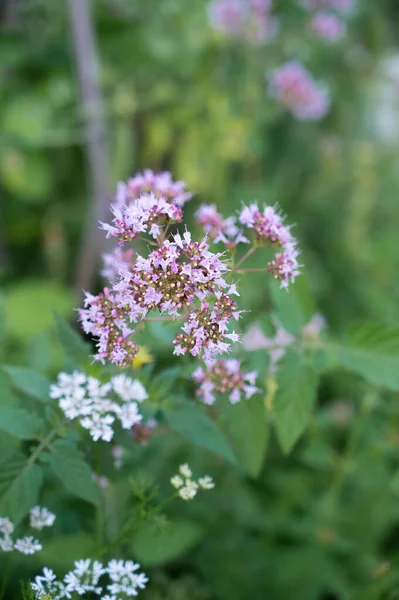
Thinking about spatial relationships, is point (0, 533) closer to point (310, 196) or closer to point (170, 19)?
point (310, 196)

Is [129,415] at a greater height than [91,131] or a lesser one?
lesser

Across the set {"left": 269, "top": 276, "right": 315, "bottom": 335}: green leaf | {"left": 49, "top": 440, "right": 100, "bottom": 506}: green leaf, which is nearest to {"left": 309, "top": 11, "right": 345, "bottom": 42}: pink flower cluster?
{"left": 269, "top": 276, "right": 315, "bottom": 335}: green leaf

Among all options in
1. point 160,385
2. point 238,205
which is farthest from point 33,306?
point 160,385

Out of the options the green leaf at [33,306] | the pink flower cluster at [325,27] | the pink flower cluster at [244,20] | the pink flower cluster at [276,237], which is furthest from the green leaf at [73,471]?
the pink flower cluster at [325,27]

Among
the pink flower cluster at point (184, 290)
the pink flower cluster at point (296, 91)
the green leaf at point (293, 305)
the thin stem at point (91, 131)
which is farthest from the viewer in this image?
the thin stem at point (91, 131)

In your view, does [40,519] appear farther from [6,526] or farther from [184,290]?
[184,290]

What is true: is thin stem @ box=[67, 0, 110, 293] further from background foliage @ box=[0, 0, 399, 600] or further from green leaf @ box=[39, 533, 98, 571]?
green leaf @ box=[39, 533, 98, 571]

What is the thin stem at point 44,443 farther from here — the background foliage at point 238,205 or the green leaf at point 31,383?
the background foliage at point 238,205

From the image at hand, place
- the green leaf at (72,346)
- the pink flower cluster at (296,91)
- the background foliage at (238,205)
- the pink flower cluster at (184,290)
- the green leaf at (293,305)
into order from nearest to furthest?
the pink flower cluster at (184,290), the green leaf at (72,346), the green leaf at (293,305), the background foliage at (238,205), the pink flower cluster at (296,91)
